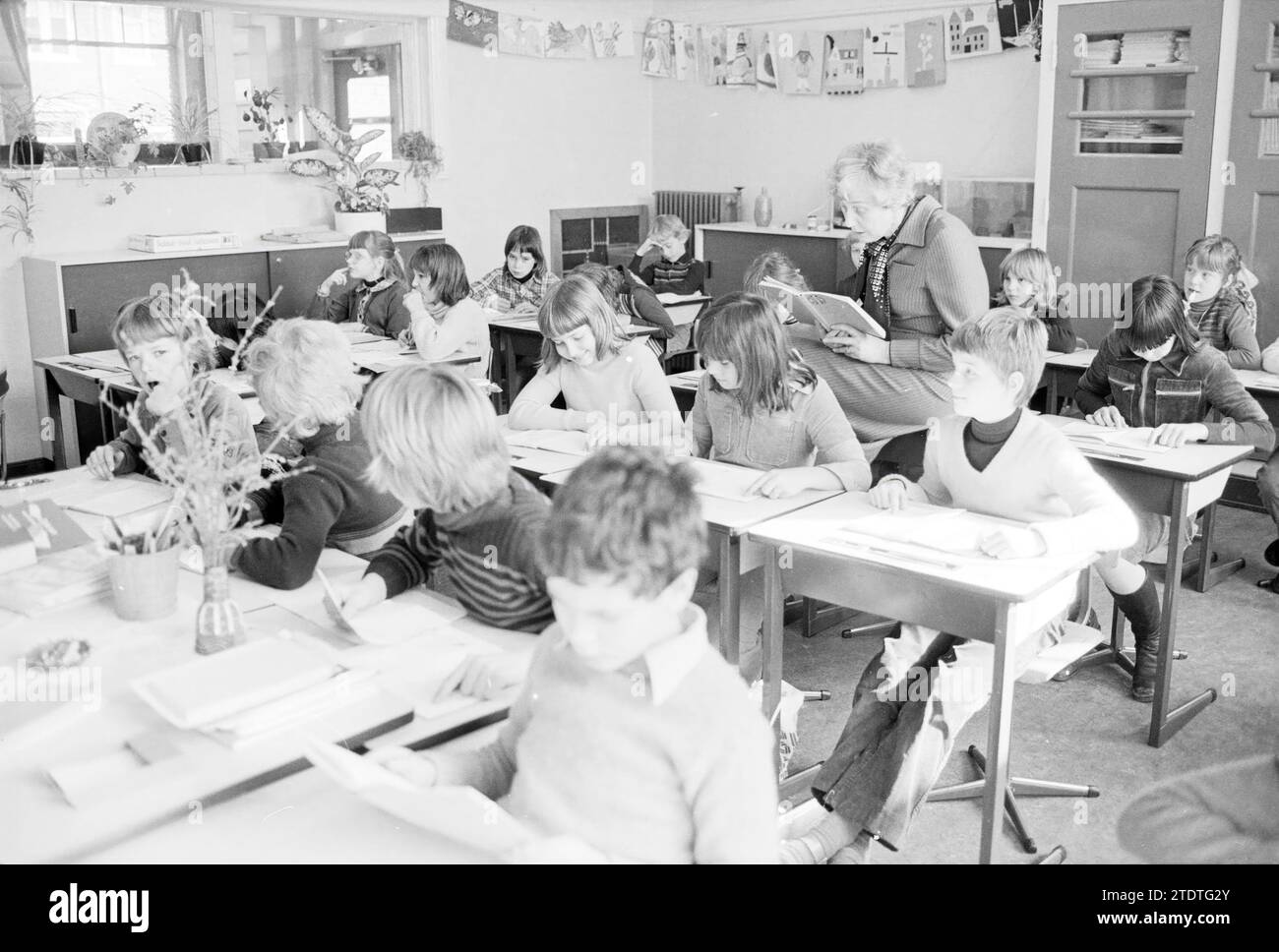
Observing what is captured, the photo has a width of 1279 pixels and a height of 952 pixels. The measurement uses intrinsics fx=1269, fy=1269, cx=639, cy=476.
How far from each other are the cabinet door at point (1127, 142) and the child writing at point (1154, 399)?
199cm

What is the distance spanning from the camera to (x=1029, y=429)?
273cm

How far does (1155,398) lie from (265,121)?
15.4ft

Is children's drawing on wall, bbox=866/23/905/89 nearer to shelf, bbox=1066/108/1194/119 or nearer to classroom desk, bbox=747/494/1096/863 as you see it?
shelf, bbox=1066/108/1194/119

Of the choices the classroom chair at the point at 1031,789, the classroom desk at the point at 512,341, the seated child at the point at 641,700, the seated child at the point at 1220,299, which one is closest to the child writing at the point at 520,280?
the classroom desk at the point at 512,341

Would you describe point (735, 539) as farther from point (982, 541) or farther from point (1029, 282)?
point (1029, 282)

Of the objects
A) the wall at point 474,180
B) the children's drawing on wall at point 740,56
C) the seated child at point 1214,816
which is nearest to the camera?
the seated child at point 1214,816

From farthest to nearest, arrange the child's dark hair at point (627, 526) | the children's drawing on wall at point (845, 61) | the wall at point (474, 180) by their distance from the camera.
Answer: the children's drawing on wall at point (845, 61), the wall at point (474, 180), the child's dark hair at point (627, 526)

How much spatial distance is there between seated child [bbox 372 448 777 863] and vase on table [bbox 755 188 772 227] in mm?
6828

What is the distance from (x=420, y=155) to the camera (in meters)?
7.21

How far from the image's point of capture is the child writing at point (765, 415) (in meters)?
2.99

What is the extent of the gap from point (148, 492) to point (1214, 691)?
2.76 m

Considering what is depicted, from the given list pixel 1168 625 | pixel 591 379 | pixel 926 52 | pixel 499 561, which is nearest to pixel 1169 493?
pixel 1168 625

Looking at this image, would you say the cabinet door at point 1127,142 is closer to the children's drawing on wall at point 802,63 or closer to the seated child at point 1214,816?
the children's drawing on wall at point 802,63
